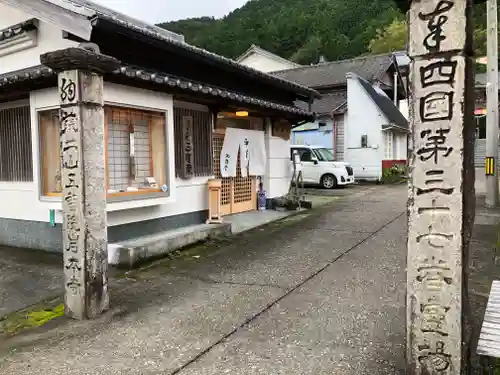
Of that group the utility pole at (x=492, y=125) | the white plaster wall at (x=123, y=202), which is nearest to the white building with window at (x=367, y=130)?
the utility pole at (x=492, y=125)

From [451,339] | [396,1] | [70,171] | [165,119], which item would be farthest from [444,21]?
[165,119]

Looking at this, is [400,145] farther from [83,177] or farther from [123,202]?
[83,177]

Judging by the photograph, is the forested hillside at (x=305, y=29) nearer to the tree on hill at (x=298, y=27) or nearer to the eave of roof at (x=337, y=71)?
the tree on hill at (x=298, y=27)

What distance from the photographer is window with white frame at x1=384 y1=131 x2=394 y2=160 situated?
70.8 feet

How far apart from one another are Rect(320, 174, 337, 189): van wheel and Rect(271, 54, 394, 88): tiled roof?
6782 mm

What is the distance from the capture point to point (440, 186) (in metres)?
2.98

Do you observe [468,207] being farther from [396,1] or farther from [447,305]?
[396,1]

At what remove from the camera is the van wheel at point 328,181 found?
18734 mm

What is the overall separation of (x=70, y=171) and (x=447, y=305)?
389cm

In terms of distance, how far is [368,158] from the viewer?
70.0 feet

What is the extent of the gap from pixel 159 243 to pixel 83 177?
9.40ft

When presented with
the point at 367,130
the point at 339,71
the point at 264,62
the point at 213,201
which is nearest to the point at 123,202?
the point at 213,201

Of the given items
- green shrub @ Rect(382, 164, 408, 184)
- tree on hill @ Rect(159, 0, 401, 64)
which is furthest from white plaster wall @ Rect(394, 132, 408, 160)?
tree on hill @ Rect(159, 0, 401, 64)

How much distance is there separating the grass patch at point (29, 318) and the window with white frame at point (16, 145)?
347 cm
